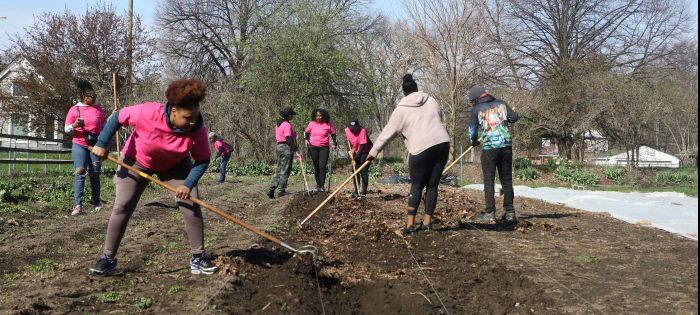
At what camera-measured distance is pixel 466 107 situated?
106 ft

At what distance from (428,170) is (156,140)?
11.6 ft

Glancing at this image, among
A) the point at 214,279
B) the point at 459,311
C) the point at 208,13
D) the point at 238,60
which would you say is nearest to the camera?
the point at 459,311

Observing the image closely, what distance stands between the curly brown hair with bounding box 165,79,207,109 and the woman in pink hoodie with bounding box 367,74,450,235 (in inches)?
115

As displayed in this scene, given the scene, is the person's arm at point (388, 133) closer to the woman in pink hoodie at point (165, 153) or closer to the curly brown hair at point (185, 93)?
the woman in pink hoodie at point (165, 153)

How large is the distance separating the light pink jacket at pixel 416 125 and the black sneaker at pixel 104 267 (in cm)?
332

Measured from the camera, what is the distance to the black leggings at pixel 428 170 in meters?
7.40

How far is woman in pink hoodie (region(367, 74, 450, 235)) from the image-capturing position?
7355 mm

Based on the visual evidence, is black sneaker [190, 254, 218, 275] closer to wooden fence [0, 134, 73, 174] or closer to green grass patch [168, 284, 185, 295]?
green grass patch [168, 284, 185, 295]

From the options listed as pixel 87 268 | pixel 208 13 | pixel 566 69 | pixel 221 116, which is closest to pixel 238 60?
pixel 208 13

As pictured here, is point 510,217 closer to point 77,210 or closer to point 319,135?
point 319,135

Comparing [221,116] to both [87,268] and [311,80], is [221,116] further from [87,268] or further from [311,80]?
[87,268]

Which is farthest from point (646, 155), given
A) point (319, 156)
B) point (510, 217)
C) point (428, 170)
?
point (428, 170)

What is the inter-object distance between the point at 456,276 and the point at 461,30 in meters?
23.8

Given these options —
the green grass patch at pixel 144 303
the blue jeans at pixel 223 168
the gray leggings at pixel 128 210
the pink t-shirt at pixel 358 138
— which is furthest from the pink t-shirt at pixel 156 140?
the blue jeans at pixel 223 168
